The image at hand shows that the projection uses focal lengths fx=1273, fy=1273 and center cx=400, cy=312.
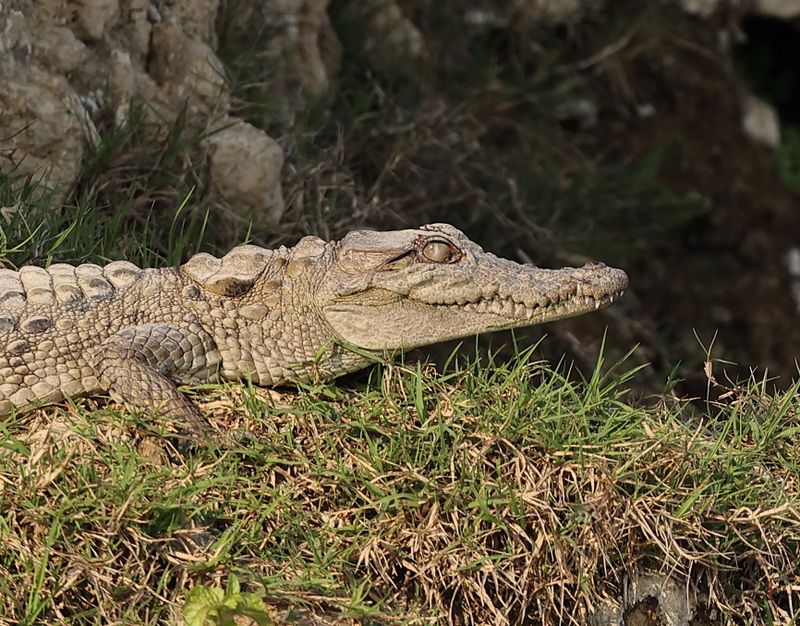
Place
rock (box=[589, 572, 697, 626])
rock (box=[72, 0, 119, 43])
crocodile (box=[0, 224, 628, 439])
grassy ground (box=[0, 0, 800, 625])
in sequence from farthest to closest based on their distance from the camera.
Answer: rock (box=[72, 0, 119, 43]) < crocodile (box=[0, 224, 628, 439]) < rock (box=[589, 572, 697, 626]) < grassy ground (box=[0, 0, 800, 625])

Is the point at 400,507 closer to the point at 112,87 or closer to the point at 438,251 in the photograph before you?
the point at 438,251

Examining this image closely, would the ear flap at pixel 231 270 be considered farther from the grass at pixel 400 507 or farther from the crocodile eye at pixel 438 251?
the crocodile eye at pixel 438 251

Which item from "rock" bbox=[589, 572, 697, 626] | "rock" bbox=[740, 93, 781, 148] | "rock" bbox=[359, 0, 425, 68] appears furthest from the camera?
"rock" bbox=[740, 93, 781, 148]

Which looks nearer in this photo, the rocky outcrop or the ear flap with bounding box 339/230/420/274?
the ear flap with bounding box 339/230/420/274

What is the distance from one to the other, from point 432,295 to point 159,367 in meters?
0.81

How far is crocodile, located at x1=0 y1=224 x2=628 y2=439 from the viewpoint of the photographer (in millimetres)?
3666

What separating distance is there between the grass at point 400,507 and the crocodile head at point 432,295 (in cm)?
13

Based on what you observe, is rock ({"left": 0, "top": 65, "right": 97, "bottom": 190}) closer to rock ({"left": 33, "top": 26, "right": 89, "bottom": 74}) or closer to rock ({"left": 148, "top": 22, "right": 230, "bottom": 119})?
rock ({"left": 33, "top": 26, "right": 89, "bottom": 74})

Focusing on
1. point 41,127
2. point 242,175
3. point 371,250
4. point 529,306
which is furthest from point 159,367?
point 242,175

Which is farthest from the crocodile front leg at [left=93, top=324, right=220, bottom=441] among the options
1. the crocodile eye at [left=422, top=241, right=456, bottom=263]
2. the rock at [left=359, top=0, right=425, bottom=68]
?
the rock at [left=359, top=0, right=425, bottom=68]

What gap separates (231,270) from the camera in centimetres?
381

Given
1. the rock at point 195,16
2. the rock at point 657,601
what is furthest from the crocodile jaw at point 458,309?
the rock at point 195,16

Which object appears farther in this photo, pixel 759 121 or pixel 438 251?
pixel 759 121

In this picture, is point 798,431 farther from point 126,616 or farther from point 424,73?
point 424,73
